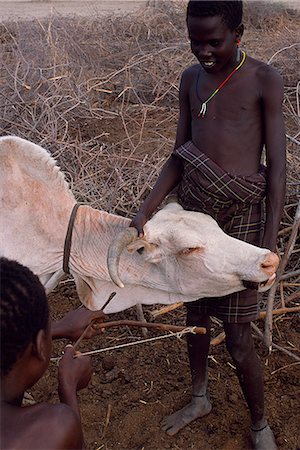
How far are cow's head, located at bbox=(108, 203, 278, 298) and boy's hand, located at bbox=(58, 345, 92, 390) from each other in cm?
57

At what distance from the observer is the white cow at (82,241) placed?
292 centimetres

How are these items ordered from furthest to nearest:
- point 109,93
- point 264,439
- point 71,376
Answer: point 109,93, point 264,439, point 71,376

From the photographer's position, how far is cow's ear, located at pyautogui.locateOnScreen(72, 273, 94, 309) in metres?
3.23

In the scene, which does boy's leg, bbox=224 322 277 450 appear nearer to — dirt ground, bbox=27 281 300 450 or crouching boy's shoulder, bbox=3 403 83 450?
dirt ground, bbox=27 281 300 450

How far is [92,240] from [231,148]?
846mm

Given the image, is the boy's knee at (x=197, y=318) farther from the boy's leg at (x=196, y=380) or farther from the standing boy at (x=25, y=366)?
the standing boy at (x=25, y=366)

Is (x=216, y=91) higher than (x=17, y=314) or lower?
higher

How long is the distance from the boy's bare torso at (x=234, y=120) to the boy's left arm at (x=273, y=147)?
4cm

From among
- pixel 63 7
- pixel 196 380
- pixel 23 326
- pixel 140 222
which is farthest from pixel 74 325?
pixel 63 7

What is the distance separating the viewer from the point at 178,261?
294cm

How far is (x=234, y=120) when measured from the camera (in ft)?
8.89

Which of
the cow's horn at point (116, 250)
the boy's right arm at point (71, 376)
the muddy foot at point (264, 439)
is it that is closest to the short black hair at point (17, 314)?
the boy's right arm at point (71, 376)

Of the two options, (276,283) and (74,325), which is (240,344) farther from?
(74,325)

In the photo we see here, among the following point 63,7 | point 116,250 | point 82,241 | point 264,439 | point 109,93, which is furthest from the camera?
point 63,7
